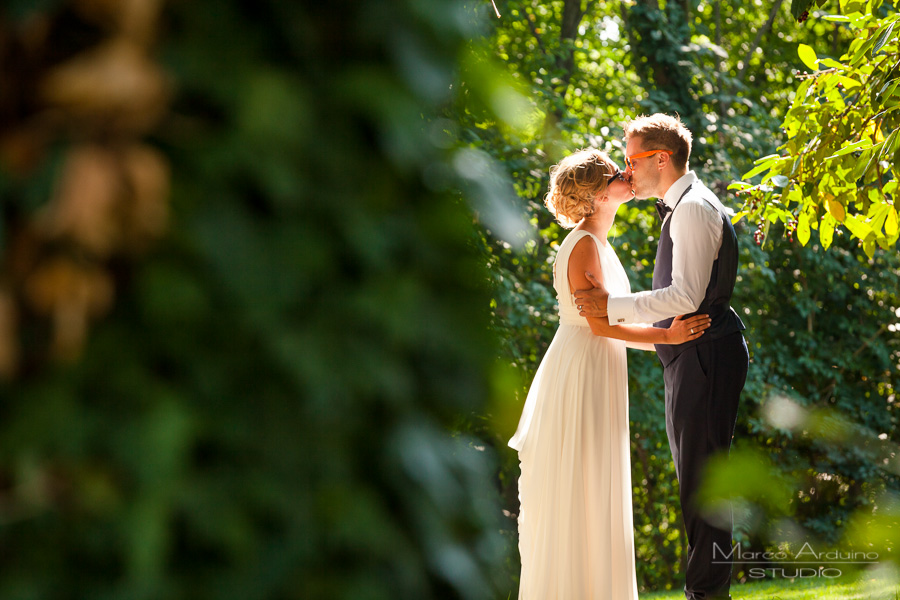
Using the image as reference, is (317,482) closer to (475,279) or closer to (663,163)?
(475,279)

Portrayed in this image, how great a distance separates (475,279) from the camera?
2.59 ft

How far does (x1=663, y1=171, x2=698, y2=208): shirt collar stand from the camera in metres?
3.71

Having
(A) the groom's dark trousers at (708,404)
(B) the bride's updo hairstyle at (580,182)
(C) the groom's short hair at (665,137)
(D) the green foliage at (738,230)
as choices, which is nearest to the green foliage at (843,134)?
(A) the groom's dark trousers at (708,404)

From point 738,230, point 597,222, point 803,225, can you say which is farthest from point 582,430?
point 738,230

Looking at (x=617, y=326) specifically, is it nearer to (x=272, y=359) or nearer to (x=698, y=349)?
(x=698, y=349)

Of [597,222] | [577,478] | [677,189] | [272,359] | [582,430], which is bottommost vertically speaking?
[272,359]

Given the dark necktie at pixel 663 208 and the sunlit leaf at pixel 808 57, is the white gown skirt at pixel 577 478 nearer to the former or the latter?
the dark necktie at pixel 663 208

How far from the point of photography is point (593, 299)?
11.6 ft

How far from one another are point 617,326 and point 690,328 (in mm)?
327

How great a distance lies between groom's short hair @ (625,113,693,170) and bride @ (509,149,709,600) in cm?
23

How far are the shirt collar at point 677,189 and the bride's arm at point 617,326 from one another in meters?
0.45

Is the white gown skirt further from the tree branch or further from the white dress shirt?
the tree branch

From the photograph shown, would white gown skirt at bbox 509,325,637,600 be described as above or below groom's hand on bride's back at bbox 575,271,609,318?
below

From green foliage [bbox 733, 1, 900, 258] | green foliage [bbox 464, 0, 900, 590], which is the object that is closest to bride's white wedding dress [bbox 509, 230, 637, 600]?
green foliage [bbox 733, 1, 900, 258]
